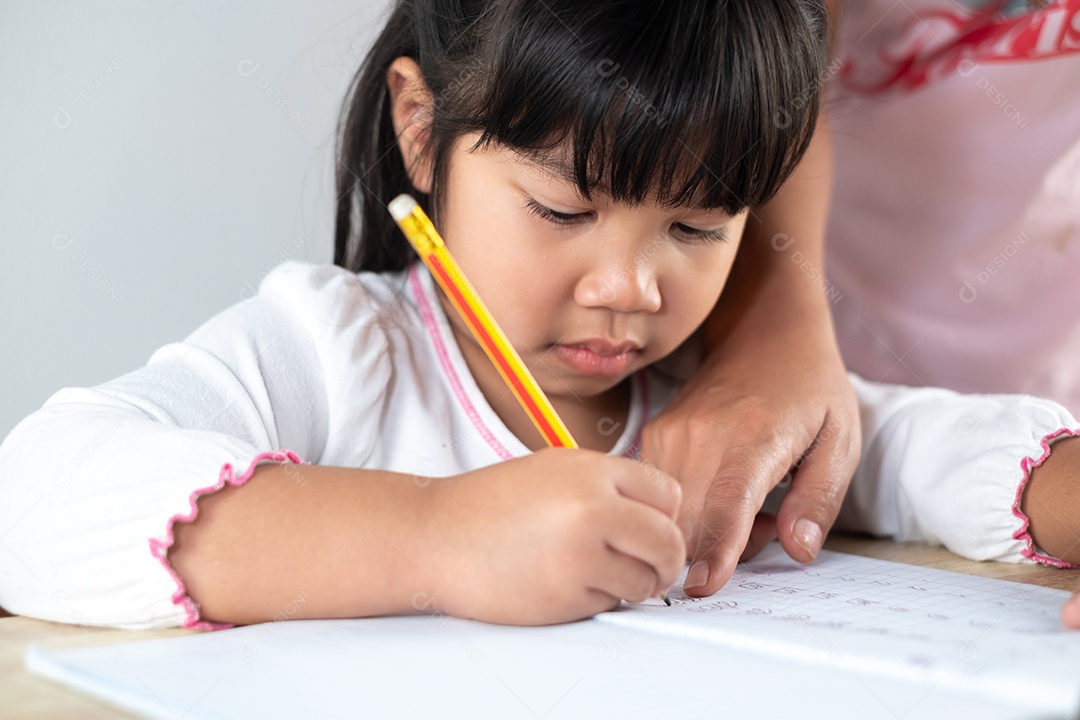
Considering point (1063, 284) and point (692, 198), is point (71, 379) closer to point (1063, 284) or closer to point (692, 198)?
point (692, 198)

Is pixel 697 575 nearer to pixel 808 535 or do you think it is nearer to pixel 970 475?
pixel 808 535

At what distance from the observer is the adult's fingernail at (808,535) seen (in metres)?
0.58

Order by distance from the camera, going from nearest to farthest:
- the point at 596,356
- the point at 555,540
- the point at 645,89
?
1. the point at 555,540
2. the point at 645,89
3. the point at 596,356

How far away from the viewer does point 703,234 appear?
67 centimetres

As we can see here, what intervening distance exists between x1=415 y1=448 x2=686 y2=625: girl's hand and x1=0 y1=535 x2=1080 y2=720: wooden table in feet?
0.43

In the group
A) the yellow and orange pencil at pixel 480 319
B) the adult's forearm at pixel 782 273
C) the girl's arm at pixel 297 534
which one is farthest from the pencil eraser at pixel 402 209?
the adult's forearm at pixel 782 273

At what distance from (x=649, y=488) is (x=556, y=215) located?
0.79ft

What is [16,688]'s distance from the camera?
369mm

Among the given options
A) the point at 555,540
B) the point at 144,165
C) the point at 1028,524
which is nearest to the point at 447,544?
the point at 555,540

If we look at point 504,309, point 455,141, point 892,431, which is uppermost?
point 455,141

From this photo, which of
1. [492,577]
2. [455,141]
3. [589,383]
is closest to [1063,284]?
[589,383]

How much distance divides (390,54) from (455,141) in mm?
Answer: 160

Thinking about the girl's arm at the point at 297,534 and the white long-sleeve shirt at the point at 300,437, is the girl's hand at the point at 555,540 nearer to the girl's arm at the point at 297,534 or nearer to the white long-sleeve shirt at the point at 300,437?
the girl's arm at the point at 297,534

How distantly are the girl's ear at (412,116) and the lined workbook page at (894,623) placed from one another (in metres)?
0.36
